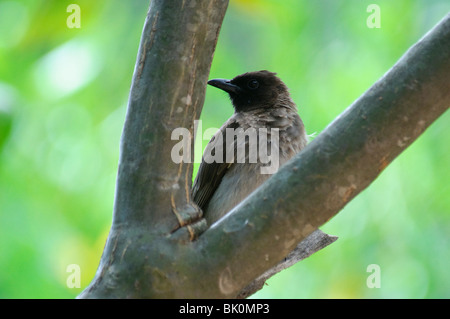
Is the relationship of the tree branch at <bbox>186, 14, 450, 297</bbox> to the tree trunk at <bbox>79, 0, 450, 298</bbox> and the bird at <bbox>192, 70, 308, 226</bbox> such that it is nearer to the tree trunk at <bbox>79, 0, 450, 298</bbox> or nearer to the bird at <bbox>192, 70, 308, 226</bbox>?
the tree trunk at <bbox>79, 0, 450, 298</bbox>

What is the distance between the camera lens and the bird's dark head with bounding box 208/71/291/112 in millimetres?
3707

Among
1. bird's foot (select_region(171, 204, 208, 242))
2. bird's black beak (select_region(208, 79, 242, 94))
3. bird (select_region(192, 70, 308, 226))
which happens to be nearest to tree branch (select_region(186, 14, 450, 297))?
bird's foot (select_region(171, 204, 208, 242))

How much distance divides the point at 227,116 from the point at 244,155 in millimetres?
2430

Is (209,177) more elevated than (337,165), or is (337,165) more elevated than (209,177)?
(209,177)

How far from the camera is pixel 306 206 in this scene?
1.91 m

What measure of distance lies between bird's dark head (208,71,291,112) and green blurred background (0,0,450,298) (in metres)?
1.53

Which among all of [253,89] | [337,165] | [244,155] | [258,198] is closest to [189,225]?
[258,198]

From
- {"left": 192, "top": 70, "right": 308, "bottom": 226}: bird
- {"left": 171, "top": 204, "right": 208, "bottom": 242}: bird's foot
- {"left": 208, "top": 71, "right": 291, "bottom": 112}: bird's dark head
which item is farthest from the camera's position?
{"left": 208, "top": 71, "right": 291, "bottom": 112}: bird's dark head

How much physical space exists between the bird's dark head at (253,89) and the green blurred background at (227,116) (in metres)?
1.53

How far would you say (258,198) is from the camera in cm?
196

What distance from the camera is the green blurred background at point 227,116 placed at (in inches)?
212

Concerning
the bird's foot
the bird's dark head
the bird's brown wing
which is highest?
the bird's dark head

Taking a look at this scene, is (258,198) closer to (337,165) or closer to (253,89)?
(337,165)
